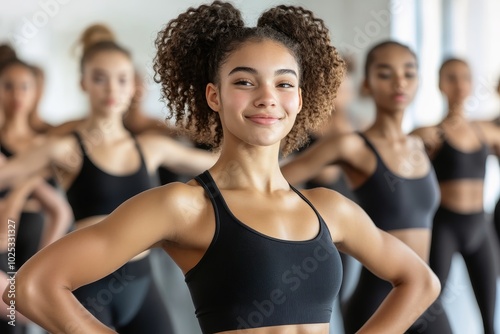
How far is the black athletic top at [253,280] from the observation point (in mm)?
1587

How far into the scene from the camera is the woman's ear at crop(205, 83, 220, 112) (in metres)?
1.77

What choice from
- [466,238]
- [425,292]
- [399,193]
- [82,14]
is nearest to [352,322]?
[399,193]

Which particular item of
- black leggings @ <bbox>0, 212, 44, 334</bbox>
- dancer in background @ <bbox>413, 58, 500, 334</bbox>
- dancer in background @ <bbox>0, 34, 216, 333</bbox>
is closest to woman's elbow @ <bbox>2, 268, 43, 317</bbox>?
dancer in background @ <bbox>0, 34, 216, 333</bbox>

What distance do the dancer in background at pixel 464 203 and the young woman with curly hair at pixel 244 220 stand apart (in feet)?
5.88

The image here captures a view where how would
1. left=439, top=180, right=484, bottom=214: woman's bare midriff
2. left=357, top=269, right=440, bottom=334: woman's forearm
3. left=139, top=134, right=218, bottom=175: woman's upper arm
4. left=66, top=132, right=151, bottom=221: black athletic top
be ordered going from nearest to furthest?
left=357, top=269, right=440, bottom=334: woman's forearm, left=66, top=132, right=151, bottom=221: black athletic top, left=139, top=134, right=218, bottom=175: woman's upper arm, left=439, top=180, right=484, bottom=214: woman's bare midriff

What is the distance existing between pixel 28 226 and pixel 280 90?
2.31m

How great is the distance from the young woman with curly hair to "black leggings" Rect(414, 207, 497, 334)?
1.76 metres

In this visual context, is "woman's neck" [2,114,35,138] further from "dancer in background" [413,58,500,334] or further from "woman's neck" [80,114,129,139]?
"dancer in background" [413,58,500,334]

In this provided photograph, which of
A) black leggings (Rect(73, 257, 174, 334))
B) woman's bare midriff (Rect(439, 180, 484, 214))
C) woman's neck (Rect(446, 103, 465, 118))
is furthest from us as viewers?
woman's neck (Rect(446, 103, 465, 118))

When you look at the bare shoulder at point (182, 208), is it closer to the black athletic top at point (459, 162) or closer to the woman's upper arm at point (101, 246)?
the woman's upper arm at point (101, 246)

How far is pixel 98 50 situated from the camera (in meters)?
3.32

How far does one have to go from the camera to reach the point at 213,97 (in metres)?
1.78

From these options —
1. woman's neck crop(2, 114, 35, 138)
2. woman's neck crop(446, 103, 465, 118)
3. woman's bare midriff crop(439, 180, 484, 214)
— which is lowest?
woman's bare midriff crop(439, 180, 484, 214)

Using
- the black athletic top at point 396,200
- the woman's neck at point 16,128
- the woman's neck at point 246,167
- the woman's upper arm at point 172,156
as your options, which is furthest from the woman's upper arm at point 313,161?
the woman's neck at point 246,167
